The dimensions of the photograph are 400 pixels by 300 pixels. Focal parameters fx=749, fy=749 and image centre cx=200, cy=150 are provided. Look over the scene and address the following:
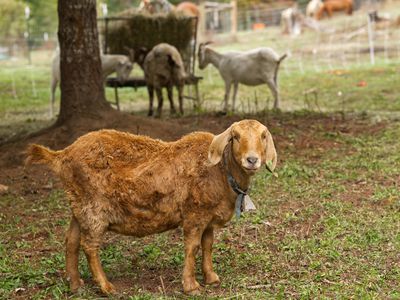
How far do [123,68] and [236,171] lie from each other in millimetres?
9395

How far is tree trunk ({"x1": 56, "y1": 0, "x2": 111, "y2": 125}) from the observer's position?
9422 millimetres

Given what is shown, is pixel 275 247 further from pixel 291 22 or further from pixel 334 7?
pixel 334 7

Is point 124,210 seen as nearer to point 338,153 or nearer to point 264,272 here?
point 264,272

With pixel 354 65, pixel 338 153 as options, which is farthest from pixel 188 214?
pixel 354 65

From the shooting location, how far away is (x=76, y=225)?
498 centimetres

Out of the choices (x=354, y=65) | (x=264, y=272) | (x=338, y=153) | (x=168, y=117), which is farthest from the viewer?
(x=354, y=65)

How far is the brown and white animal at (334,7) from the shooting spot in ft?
110

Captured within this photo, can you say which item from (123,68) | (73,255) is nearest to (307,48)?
(123,68)

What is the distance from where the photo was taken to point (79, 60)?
9508 millimetres

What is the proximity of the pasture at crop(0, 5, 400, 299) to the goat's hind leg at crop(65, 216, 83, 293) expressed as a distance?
0.08 m

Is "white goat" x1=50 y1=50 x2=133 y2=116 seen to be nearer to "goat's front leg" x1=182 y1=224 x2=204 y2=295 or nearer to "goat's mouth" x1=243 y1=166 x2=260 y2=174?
"goat's front leg" x1=182 y1=224 x2=204 y2=295

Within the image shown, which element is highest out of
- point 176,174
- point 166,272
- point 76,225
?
point 176,174

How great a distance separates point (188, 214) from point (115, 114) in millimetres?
4938

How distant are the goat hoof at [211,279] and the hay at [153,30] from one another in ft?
32.9
